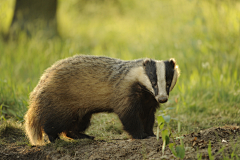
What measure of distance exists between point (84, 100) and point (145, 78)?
91 centimetres

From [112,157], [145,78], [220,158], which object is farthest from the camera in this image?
[145,78]

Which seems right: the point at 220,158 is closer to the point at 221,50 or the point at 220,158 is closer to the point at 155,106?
the point at 155,106

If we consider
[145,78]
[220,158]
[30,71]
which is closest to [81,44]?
[30,71]

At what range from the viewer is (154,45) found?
28.0ft

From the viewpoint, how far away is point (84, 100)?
4137mm

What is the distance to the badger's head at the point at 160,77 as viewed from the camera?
368 centimetres

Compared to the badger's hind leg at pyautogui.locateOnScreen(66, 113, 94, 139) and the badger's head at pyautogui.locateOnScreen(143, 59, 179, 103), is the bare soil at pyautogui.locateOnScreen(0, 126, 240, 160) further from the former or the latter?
the badger's head at pyautogui.locateOnScreen(143, 59, 179, 103)

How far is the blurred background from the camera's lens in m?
5.56

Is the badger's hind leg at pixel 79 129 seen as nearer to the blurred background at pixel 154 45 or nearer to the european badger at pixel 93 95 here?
the european badger at pixel 93 95

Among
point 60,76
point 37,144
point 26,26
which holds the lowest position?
point 37,144

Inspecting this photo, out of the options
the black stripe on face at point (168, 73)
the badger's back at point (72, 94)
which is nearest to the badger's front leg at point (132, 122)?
the badger's back at point (72, 94)

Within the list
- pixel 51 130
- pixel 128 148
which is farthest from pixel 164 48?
pixel 128 148

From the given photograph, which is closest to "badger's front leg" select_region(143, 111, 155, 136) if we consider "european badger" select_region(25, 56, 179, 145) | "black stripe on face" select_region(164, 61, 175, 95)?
"european badger" select_region(25, 56, 179, 145)

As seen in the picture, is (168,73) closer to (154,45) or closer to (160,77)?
(160,77)
